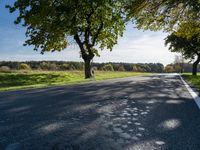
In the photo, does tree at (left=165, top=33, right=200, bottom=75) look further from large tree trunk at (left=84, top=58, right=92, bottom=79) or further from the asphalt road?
the asphalt road

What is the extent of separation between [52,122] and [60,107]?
6.27ft

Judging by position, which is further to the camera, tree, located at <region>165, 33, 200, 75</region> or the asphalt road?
tree, located at <region>165, 33, 200, 75</region>

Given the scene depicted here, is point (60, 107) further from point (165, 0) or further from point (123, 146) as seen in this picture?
point (165, 0)

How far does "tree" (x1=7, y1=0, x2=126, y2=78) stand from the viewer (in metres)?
28.5

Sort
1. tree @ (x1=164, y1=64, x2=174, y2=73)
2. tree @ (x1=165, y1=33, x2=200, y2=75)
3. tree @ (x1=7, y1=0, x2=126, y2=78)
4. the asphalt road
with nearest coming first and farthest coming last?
the asphalt road → tree @ (x1=7, y1=0, x2=126, y2=78) → tree @ (x1=165, y1=33, x2=200, y2=75) → tree @ (x1=164, y1=64, x2=174, y2=73)

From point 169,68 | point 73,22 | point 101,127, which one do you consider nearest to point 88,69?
point 73,22

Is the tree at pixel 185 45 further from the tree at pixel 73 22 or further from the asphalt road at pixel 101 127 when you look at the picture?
the asphalt road at pixel 101 127

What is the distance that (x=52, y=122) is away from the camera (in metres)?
5.63

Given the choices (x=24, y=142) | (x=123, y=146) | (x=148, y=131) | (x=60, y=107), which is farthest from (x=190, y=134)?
(x=60, y=107)

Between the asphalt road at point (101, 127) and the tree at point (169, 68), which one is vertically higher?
the asphalt road at point (101, 127)

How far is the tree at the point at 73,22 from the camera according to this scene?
2848 centimetres

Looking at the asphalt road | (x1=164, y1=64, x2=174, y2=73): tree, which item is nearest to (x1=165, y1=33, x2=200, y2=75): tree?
the asphalt road

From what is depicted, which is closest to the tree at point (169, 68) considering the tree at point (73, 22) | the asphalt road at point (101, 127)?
the tree at point (73, 22)

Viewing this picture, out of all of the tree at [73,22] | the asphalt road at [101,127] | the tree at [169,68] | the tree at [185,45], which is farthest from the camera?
the tree at [169,68]
